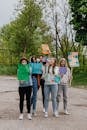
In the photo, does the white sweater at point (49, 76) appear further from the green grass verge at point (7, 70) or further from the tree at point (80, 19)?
the green grass verge at point (7, 70)

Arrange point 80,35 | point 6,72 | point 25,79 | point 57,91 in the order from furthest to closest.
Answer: point 6,72
point 80,35
point 57,91
point 25,79

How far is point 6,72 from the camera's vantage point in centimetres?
4531

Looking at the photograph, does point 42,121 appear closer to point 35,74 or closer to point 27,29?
point 35,74

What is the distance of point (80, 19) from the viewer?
1523 inches

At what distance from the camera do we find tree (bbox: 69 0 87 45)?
125 feet

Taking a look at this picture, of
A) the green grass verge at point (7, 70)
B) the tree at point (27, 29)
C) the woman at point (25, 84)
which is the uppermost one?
the tree at point (27, 29)

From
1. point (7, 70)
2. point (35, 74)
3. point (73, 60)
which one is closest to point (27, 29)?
point (7, 70)

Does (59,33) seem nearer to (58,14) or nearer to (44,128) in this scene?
(58,14)

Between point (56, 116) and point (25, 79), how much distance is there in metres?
1.53

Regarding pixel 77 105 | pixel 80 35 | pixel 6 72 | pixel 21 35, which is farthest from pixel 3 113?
pixel 21 35

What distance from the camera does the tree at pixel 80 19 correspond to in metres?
38.0

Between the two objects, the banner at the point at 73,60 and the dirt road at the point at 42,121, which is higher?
the banner at the point at 73,60

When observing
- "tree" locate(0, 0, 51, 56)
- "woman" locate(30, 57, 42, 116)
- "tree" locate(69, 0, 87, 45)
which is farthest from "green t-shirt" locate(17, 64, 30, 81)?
"tree" locate(0, 0, 51, 56)

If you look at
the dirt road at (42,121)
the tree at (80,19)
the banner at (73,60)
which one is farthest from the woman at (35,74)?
the tree at (80,19)
